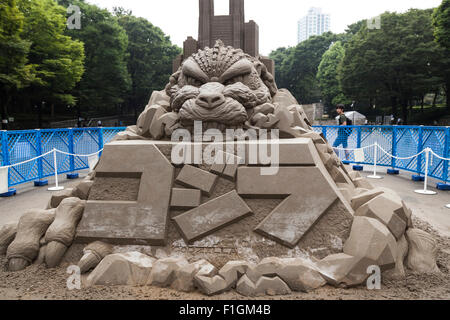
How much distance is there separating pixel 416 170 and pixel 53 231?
7.70 meters

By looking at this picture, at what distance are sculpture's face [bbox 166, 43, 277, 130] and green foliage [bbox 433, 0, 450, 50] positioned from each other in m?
18.3

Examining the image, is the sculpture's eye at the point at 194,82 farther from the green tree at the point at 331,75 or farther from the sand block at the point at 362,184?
the green tree at the point at 331,75

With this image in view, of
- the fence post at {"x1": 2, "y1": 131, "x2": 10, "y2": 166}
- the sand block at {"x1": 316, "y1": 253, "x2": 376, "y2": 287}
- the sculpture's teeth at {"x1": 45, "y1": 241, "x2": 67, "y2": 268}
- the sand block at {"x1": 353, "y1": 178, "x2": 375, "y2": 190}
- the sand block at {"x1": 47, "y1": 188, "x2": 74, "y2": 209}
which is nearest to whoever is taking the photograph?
the sand block at {"x1": 316, "y1": 253, "x2": 376, "y2": 287}

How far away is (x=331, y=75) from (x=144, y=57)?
1779cm

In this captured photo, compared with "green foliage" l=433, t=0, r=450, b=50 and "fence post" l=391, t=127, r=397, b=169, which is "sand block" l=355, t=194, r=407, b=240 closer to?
"fence post" l=391, t=127, r=397, b=169

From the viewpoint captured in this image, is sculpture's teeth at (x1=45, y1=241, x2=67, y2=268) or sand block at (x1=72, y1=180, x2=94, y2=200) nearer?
sculpture's teeth at (x1=45, y1=241, x2=67, y2=268)

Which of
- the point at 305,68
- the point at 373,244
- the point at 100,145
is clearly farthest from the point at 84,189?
the point at 305,68

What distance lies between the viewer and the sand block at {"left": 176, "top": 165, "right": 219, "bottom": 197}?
311 centimetres

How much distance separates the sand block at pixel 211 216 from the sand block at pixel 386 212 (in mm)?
1100

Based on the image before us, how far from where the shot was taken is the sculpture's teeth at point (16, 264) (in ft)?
9.93

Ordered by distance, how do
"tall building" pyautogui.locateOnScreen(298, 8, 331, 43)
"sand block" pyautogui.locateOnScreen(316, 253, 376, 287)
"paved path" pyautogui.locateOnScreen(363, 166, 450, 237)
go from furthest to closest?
1. "tall building" pyautogui.locateOnScreen(298, 8, 331, 43)
2. "paved path" pyautogui.locateOnScreen(363, 166, 450, 237)
3. "sand block" pyautogui.locateOnScreen(316, 253, 376, 287)

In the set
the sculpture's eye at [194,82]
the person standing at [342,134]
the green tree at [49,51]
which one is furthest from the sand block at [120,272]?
the green tree at [49,51]

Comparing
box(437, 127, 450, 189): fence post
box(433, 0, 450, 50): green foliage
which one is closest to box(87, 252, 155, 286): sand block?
box(437, 127, 450, 189): fence post

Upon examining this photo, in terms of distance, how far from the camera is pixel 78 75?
1814cm
